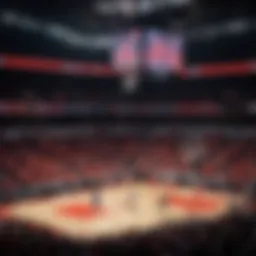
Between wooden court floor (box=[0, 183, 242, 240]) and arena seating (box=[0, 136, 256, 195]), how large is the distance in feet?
0.13

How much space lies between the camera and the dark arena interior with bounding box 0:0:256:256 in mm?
771

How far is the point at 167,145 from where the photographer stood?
2.69 feet

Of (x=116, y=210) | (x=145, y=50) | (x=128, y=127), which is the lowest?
(x=116, y=210)

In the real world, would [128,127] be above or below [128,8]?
below

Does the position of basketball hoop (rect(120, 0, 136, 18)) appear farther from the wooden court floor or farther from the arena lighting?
the wooden court floor

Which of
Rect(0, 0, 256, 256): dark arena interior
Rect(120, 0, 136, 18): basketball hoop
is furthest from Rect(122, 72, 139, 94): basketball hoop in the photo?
Rect(120, 0, 136, 18): basketball hoop

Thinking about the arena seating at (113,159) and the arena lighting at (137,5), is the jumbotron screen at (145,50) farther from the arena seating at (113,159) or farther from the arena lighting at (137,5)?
the arena seating at (113,159)

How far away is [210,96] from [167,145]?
13 centimetres

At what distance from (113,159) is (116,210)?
0.10 meters

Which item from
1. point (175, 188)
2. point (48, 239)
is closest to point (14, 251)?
point (48, 239)

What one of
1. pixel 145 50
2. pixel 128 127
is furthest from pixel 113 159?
pixel 145 50

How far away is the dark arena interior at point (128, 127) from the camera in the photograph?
2.53ft

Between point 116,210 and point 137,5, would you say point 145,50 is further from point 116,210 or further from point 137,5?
point 116,210

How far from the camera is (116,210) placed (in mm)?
777
